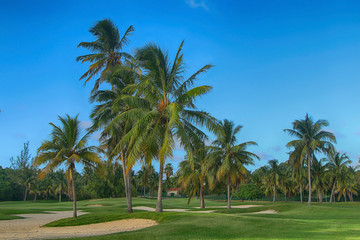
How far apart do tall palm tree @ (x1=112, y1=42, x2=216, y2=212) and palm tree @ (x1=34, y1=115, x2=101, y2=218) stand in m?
3.00

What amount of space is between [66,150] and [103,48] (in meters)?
11.2

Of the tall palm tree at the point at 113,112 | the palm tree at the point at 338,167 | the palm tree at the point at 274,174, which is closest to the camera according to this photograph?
the tall palm tree at the point at 113,112

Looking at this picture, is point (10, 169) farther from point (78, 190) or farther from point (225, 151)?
point (225, 151)

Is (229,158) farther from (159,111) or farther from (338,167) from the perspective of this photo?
(338,167)

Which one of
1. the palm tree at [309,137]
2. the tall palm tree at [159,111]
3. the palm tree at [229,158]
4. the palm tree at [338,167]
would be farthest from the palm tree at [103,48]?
the palm tree at [338,167]

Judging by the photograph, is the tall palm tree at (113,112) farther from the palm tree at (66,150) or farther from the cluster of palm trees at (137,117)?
the palm tree at (66,150)

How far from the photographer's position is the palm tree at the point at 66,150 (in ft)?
63.2

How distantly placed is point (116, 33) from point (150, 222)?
56.9ft

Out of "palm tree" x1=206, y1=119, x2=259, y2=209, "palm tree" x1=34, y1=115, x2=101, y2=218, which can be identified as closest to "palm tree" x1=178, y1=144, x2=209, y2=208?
"palm tree" x1=206, y1=119, x2=259, y2=209

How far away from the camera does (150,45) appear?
2012 cm

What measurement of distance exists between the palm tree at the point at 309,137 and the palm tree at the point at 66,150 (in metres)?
26.9

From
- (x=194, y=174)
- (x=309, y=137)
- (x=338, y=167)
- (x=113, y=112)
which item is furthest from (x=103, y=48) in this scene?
(x=338, y=167)

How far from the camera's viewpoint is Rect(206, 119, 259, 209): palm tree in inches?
1182

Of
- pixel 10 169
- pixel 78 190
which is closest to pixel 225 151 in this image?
pixel 78 190
